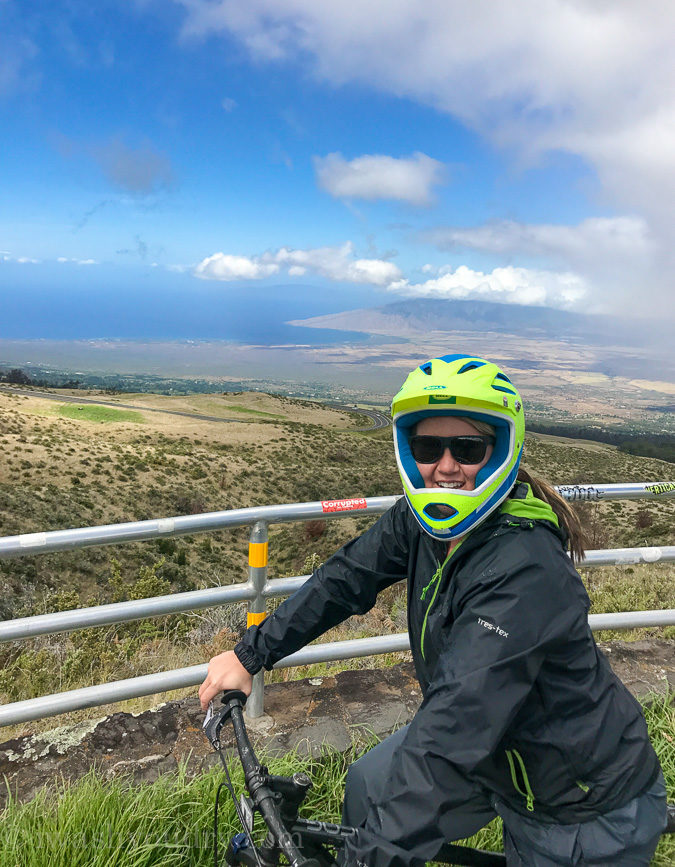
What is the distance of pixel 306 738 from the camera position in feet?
9.60

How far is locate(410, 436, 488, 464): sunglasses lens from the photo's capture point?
5.86ft

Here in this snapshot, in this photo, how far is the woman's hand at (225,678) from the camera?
1814 mm


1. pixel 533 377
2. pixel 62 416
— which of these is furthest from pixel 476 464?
pixel 533 377

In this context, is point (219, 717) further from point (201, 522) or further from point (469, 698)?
point (201, 522)

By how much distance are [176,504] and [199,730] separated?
32854 mm

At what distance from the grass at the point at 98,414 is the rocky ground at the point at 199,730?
63.5m

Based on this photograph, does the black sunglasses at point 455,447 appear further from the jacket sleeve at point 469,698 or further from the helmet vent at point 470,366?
the jacket sleeve at point 469,698

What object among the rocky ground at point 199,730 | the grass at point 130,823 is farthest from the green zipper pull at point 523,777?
the rocky ground at point 199,730

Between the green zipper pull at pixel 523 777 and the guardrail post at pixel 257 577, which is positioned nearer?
the green zipper pull at pixel 523 777

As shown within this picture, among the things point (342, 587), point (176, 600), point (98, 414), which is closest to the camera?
point (342, 587)

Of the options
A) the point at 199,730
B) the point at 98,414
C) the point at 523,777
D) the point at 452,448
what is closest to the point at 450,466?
the point at 452,448

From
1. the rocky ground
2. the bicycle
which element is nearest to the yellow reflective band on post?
the rocky ground

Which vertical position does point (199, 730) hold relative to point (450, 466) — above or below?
below

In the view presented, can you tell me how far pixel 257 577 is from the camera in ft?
9.77
